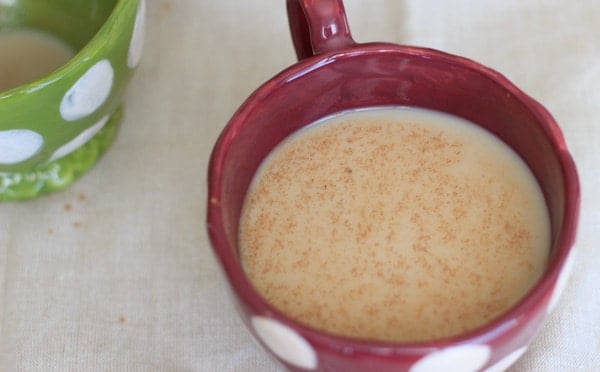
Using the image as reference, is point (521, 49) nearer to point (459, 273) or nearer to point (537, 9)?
point (537, 9)

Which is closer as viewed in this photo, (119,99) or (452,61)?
(452,61)

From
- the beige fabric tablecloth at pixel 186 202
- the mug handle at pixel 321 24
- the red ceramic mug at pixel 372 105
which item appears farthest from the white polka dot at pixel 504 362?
the mug handle at pixel 321 24

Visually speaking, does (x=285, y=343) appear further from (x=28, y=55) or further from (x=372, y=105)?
(x=28, y=55)

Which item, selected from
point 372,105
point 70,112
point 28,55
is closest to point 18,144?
point 70,112

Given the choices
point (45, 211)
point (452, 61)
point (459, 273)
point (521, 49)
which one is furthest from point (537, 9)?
point (45, 211)

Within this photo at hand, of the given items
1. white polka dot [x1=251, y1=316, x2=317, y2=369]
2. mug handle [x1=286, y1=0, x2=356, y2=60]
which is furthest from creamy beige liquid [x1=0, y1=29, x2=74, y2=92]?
white polka dot [x1=251, y1=316, x2=317, y2=369]

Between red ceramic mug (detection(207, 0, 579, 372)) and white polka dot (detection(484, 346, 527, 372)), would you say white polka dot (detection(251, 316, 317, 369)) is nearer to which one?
red ceramic mug (detection(207, 0, 579, 372))
